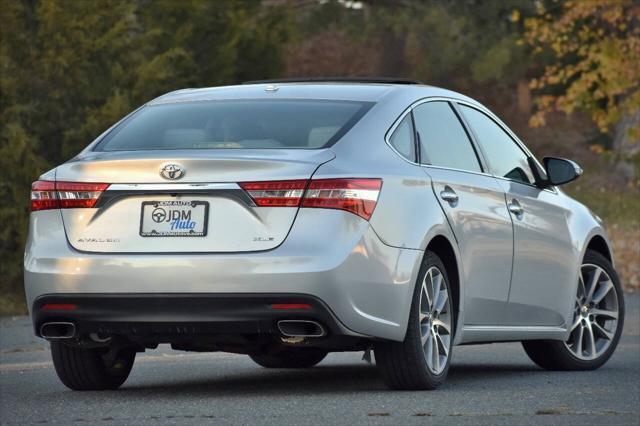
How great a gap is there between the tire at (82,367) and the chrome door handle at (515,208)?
95.9 inches

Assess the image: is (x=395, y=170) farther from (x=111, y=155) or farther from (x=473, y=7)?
(x=473, y=7)

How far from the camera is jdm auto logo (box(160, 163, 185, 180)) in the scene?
7699mm

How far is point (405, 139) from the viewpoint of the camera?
8.48 meters

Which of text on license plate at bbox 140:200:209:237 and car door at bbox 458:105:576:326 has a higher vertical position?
text on license plate at bbox 140:200:209:237

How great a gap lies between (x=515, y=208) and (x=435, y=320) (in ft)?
4.16

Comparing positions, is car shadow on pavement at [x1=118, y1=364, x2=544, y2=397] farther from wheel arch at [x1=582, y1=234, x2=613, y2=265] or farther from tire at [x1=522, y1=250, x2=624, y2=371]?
wheel arch at [x1=582, y1=234, x2=613, y2=265]

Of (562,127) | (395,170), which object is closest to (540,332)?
(395,170)

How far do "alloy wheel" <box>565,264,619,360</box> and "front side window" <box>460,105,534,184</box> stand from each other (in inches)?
36.5

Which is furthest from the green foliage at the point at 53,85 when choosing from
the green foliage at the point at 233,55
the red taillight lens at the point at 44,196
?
the red taillight lens at the point at 44,196

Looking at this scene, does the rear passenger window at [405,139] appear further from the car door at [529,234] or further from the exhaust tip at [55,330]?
the exhaust tip at [55,330]

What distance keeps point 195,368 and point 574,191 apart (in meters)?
29.5

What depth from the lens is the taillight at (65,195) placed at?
25.8ft

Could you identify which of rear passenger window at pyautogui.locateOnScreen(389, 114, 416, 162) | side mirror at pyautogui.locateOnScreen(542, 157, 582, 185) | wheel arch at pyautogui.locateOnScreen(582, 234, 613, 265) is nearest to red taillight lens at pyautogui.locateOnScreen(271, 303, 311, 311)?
rear passenger window at pyautogui.locateOnScreen(389, 114, 416, 162)

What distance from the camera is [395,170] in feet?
26.3
